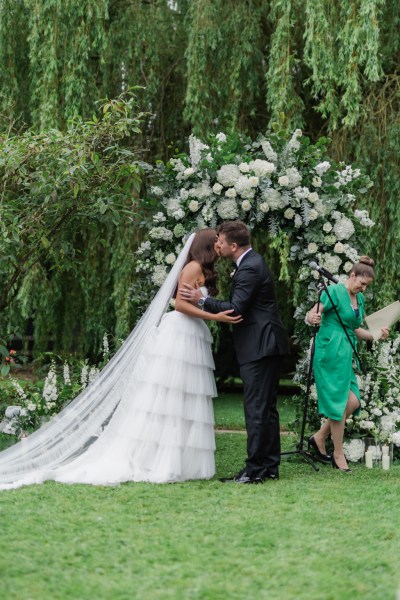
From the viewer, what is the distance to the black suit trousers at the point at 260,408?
6391 millimetres

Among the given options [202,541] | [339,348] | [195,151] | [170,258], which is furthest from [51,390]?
[202,541]

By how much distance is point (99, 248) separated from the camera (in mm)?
10992

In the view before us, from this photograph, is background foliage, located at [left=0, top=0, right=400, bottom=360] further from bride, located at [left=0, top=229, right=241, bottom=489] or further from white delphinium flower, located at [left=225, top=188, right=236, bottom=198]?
bride, located at [left=0, top=229, right=241, bottom=489]

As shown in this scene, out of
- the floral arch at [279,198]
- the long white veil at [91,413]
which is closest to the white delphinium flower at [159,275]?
the floral arch at [279,198]

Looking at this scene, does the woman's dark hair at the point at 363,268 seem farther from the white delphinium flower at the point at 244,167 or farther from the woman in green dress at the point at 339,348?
the white delphinium flower at the point at 244,167

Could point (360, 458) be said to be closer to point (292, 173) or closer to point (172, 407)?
point (172, 407)

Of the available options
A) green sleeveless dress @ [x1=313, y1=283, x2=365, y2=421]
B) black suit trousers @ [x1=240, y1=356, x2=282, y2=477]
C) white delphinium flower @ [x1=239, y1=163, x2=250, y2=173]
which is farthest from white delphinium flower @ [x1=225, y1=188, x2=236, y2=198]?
black suit trousers @ [x1=240, y1=356, x2=282, y2=477]

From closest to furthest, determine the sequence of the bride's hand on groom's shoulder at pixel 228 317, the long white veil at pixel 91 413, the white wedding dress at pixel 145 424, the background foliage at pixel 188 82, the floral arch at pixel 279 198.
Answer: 1. the bride's hand on groom's shoulder at pixel 228 317
2. the white wedding dress at pixel 145 424
3. the long white veil at pixel 91 413
4. the floral arch at pixel 279 198
5. the background foliage at pixel 188 82

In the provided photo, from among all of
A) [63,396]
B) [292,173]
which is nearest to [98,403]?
[63,396]

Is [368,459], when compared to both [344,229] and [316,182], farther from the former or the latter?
[316,182]

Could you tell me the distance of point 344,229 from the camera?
761 centimetres

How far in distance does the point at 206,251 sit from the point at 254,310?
2.14ft

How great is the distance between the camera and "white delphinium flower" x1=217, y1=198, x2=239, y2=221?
7531 millimetres

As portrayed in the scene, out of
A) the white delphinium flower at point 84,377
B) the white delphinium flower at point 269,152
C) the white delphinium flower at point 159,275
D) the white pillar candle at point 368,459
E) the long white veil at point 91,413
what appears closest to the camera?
the long white veil at point 91,413
